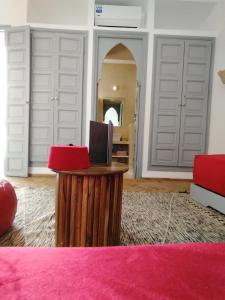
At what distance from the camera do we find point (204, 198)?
105 inches

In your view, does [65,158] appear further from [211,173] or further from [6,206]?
[211,173]

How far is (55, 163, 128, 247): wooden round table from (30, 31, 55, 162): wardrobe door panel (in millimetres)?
2778

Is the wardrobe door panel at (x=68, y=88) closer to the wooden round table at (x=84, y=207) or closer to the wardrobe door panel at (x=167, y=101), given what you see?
the wardrobe door panel at (x=167, y=101)

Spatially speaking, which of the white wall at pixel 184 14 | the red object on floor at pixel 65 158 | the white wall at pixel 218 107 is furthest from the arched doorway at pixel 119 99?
the red object on floor at pixel 65 158

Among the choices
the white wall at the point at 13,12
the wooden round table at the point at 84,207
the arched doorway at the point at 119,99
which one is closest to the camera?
the wooden round table at the point at 84,207

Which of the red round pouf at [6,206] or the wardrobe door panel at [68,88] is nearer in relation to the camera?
the red round pouf at [6,206]

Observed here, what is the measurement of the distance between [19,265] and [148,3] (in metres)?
4.46

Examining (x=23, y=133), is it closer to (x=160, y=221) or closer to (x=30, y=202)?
(x=30, y=202)

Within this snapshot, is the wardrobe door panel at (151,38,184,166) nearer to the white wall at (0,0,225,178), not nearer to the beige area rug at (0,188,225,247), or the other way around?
the white wall at (0,0,225,178)

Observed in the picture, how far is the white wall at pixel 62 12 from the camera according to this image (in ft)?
14.0

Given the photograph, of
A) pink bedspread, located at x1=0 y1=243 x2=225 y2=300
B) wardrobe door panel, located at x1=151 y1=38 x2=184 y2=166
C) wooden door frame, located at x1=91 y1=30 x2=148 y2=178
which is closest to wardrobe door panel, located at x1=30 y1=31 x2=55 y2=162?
wooden door frame, located at x1=91 y1=30 x2=148 y2=178

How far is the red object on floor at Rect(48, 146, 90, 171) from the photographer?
145cm

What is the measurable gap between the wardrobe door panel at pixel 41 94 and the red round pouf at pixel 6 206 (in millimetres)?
2351

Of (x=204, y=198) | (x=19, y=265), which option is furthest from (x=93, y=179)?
(x=204, y=198)
